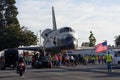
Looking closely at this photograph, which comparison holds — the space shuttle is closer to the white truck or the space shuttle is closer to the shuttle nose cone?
the shuttle nose cone

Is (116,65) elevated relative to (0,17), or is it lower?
lower

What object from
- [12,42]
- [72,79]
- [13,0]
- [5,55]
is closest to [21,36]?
[12,42]

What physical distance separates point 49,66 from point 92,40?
100597mm

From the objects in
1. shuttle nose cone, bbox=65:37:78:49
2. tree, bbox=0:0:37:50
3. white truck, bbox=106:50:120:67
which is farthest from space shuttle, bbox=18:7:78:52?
tree, bbox=0:0:37:50

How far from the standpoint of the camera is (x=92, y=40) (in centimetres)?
14662

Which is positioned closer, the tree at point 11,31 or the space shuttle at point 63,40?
the space shuttle at point 63,40

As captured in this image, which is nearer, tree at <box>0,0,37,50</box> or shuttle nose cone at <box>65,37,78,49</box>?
shuttle nose cone at <box>65,37,78,49</box>

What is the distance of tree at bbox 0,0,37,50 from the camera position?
95.4 metres

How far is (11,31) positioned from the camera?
95938 millimetres

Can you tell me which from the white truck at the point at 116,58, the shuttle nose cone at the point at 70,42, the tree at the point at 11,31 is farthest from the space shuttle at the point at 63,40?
the tree at the point at 11,31

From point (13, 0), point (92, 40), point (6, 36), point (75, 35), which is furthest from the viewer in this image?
point (92, 40)

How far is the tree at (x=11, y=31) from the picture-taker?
3755 inches

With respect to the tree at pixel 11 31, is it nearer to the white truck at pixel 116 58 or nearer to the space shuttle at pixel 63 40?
the space shuttle at pixel 63 40

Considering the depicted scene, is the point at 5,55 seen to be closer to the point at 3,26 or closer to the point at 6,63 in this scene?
the point at 6,63
